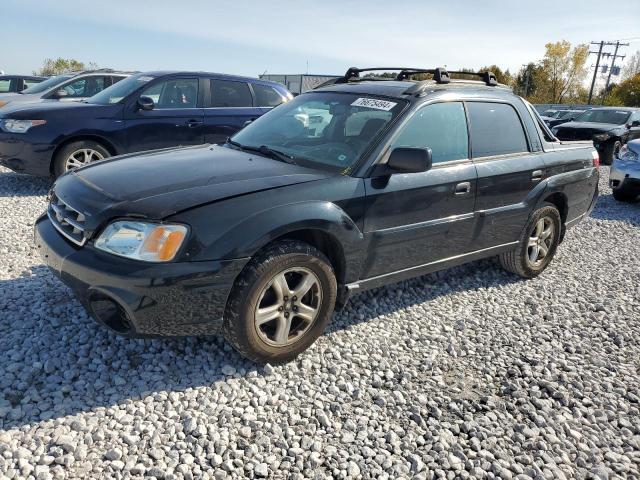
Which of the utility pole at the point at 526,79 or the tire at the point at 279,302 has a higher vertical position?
the utility pole at the point at 526,79

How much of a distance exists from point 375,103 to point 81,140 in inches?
183

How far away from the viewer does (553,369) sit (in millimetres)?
3281

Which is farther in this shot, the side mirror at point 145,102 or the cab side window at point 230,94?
the cab side window at point 230,94

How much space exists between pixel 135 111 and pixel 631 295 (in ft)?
20.4

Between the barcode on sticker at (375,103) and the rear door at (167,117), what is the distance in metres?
4.05

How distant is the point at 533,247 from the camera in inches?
190

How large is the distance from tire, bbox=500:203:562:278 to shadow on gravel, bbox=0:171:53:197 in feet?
19.5

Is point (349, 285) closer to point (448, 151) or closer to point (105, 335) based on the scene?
point (448, 151)

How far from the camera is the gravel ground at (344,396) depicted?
234cm

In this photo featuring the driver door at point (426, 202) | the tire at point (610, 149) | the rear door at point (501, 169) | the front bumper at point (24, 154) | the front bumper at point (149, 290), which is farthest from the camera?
the tire at point (610, 149)

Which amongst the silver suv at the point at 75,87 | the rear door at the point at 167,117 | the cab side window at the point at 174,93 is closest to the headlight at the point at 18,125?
the rear door at the point at 167,117

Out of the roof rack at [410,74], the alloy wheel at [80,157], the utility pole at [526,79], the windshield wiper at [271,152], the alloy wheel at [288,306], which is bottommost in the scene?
the alloy wheel at [288,306]

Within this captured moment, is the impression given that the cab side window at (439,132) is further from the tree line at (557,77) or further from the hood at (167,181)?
the tree line at (557,77)

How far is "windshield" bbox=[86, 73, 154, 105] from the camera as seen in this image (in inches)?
275
